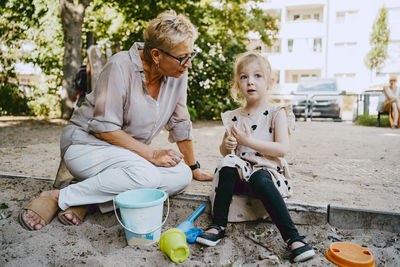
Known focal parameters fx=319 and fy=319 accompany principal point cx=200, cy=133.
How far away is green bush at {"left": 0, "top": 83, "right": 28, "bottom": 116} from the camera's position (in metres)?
9.84

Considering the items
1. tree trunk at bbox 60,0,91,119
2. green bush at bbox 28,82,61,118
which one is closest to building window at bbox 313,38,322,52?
green bush at bbox 28,82,61,118

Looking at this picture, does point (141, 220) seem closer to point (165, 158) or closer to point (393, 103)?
point (165, 158)

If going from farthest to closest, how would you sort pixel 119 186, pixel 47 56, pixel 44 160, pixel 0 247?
1. pixel 47 56
2. pixel 44 160
3. pixel 119 186
4. pixel 0 247

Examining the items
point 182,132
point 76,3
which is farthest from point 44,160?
point 76,3

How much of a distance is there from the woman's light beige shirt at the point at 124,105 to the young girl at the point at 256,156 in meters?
0.50

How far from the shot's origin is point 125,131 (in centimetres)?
232

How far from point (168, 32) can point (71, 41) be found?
6273 mm

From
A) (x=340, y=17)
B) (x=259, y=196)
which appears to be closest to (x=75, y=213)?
(x=259, y=196)

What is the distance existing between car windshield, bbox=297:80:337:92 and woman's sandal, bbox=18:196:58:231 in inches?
447

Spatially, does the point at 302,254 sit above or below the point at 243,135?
below

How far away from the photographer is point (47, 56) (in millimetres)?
10336

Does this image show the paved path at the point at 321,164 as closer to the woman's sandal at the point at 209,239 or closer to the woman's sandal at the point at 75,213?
the woman's sandal at the point at 209,239

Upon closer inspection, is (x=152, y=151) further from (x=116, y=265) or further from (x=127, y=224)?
(x=116, y=265)

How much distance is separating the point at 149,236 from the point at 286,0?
27.5 meters
